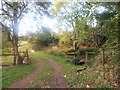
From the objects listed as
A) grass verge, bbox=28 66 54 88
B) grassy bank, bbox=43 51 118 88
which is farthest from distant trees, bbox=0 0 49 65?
grassy bank, bbox=43 51 118 88

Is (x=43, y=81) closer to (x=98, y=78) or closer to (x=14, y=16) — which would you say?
(x=98, y=78)

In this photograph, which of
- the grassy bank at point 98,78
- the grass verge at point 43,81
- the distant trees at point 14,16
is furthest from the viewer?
the distant trees at point 14,16

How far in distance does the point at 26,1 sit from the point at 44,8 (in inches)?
66.1

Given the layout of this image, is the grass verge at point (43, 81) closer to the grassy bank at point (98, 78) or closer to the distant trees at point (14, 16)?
the grassy bank at point (98, 78)

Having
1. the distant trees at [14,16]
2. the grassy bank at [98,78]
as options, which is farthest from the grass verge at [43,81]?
the distant trees at [14,16]

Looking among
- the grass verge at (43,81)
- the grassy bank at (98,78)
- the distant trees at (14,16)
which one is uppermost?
the distant trees at (14,16)

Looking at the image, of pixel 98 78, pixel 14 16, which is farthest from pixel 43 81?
pixel 14 16

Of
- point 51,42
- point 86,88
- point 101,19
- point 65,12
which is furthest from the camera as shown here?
point 51,42

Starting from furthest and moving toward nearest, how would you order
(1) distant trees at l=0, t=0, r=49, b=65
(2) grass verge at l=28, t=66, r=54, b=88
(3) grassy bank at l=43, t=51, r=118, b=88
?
(1) distant trees at l=0, t=0, r=49, b=65, (2) grass verge at l=28, t=66, r=54, b=88, (3) grassy bank at l=43, t=51, r=118, b=88

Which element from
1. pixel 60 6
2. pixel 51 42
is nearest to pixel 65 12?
pixel 60 6

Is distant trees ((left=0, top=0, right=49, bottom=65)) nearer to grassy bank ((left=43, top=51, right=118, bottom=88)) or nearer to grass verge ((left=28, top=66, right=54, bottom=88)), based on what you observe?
grass verge ((left=28, top=66, right=54, bottom=88))

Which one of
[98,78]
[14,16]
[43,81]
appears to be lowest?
[43,81]

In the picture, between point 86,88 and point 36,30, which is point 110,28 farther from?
point 36,30

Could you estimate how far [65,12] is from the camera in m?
12.2
